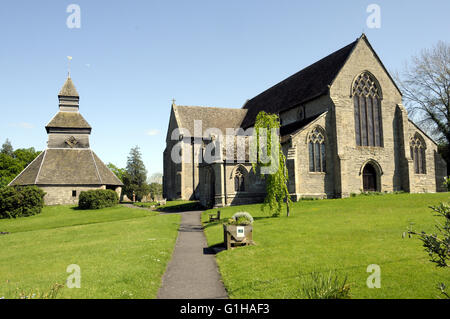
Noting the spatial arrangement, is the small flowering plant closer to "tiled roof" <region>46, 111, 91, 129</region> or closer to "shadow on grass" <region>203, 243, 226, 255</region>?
"shadow on grass" <region>203, 243, 226, 255</region>

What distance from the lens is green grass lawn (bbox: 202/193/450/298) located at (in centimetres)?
860

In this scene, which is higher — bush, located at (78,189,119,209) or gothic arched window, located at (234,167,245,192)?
gothic arched window, located at (234,167,245,192)

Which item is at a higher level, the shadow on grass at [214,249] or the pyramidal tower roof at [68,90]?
the pyramidal tower roof at [68,90]

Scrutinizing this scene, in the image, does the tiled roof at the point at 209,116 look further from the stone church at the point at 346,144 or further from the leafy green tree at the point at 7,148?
the leafy green tree at the point at 7,148

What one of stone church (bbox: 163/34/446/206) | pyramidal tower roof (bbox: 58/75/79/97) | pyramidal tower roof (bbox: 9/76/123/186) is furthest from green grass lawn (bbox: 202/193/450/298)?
pyramidal tower roof (bbox: 58/75/79/97)

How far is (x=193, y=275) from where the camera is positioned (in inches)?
431

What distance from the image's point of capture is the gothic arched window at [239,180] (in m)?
36.7

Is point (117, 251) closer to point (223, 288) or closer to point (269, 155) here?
point (223, 288)

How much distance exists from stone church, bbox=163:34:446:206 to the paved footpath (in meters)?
18.9

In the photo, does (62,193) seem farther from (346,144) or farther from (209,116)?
(346,144)

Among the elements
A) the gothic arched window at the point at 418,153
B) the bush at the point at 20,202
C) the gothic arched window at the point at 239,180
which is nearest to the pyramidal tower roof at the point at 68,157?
the bush at the point at 20,202

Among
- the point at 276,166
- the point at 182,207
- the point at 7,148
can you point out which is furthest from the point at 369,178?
the point at 7,148

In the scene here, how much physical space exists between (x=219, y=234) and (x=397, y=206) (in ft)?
45.4

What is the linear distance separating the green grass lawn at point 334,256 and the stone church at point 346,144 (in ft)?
38.5
